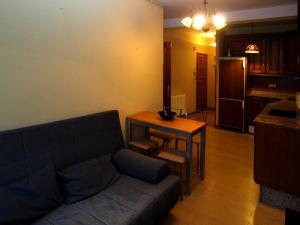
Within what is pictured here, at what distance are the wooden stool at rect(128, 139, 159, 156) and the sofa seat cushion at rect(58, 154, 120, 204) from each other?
0.77m

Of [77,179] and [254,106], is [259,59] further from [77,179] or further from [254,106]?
[77,179]

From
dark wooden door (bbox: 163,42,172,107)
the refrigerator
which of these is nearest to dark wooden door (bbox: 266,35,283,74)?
the refrigerator

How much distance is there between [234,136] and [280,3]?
273 centimetres

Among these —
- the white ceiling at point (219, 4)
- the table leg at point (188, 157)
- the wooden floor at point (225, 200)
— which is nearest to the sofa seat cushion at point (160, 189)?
the wooden floor at point (225, 200)

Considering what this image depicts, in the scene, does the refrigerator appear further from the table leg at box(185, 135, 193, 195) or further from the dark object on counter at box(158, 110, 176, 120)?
the table leg at box(185, 135, 193, 195)

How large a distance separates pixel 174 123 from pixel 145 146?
501 mm

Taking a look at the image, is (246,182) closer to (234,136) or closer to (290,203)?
(290,203)

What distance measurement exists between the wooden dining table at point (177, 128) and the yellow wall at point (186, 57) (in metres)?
3.13

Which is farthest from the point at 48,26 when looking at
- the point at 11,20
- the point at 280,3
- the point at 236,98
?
the point at 236,98

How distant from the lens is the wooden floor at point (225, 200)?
254cm

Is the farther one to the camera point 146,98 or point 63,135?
point 146,98

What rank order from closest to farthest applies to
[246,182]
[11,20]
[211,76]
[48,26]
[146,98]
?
[11,20] < [48,26] < [246,182] < [146,98] < [211,76]

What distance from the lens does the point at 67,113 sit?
8.60ft

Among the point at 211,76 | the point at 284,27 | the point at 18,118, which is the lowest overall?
the point at 18,118
